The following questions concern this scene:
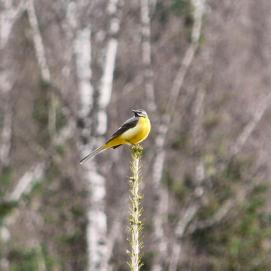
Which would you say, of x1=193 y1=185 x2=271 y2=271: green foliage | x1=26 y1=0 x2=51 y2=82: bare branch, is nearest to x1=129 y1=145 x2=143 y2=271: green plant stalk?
x1=193 y1=185 x2=271 y2=271: green foliage

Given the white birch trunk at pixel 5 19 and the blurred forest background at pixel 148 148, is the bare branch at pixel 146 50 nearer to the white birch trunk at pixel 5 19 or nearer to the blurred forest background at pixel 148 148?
the blurred forest background at pixel 148 148

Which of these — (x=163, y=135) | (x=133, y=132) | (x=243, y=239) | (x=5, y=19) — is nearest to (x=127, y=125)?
(x=133, y=132)

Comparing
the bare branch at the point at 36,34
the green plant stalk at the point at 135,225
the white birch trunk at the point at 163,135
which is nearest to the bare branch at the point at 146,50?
the white birch trunk at the point at 163,135

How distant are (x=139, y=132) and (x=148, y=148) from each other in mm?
10755

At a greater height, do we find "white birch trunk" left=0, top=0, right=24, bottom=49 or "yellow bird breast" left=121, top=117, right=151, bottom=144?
"white birch trunk" left=0, top=0, right=24, bottom=49

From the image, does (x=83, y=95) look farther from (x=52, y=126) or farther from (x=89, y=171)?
(x=52, y=126)

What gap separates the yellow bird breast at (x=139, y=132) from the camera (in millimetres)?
3500

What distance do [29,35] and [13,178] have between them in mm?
3574

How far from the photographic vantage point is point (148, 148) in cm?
1425

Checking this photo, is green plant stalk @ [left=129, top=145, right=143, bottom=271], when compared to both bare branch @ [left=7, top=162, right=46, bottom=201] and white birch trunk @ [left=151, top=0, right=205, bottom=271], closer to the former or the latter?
white birch trunk @ [left=151, top=0, right=205, bottom=271]

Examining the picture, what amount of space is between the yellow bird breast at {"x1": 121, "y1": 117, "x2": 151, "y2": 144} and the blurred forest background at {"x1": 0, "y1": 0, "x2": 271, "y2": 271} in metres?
7.48

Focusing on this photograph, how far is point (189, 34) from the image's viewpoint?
13906mm

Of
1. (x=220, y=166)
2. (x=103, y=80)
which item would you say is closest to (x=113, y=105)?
(x=220, y=166)

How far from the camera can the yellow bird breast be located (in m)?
3.50
